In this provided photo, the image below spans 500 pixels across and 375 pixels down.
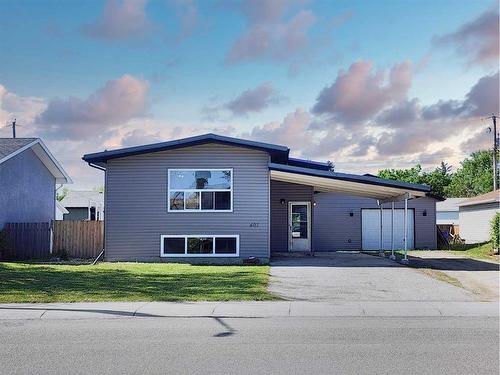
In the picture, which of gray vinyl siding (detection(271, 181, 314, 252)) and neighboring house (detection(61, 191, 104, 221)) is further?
neighboring house (detection(61, 191, 104, 221))

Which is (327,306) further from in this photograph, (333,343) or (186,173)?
(186,173)

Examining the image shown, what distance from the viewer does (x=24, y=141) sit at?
82.1 ft

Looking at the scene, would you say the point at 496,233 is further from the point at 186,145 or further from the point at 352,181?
the point at 186,145

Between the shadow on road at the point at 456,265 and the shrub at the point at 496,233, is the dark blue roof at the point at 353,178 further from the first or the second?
the shrub at the point at 496,233

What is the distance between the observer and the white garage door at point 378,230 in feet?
99.2

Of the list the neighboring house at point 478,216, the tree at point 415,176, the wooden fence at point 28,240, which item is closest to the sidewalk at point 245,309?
the wooden fence at point 28,240

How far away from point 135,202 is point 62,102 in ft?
19.0

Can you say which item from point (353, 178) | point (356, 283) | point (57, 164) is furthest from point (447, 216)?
point (356, 283)

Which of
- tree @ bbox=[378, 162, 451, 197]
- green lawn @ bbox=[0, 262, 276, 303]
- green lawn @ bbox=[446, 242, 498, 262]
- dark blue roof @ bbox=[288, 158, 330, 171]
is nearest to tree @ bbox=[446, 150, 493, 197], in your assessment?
tree @ bbox=[378, 162, 451, 197]

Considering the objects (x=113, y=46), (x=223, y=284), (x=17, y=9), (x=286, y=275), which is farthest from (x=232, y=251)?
(x=17, y=9)

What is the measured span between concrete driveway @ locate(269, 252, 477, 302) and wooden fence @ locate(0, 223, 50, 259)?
9.44 meters

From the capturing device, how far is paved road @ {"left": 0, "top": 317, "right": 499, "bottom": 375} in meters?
6.59

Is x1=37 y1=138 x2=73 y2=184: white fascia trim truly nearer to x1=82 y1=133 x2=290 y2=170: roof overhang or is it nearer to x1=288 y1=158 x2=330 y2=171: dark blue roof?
x1=82 y1=133 x2=290 y2=170: roof overhang

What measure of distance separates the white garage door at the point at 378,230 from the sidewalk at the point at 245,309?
18.8m
